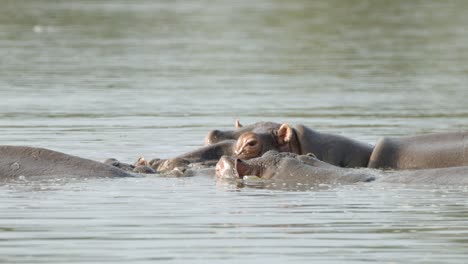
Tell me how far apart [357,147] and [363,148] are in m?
0.05

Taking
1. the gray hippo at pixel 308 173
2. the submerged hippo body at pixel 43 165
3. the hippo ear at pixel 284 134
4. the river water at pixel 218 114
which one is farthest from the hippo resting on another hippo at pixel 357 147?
the submerged hippo body at pixel 43 165

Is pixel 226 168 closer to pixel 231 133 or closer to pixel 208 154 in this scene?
pixel 208 154

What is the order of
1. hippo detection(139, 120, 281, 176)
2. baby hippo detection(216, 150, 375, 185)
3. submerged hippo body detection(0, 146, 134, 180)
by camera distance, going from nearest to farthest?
baby hippo detection(216, 150, 375, 185)
submerged hippo body detection(0, 146, 134, 180)
hippo detection(139, 120, 281, 176)

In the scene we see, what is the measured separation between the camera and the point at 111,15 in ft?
130

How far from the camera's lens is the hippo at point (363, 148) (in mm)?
11852

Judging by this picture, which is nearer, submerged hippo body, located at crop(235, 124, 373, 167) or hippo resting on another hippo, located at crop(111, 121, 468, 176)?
hippo resting on another hippo, located at crop(111, 121, 468, 176)

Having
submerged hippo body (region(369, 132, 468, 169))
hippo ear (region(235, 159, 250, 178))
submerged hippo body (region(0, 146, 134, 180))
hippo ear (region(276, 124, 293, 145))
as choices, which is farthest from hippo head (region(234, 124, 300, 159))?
submerged hippo body (region(0, 146, 134, 180))

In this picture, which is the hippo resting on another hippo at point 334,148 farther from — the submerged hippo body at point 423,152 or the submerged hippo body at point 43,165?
the submerged hippo body at point 43,165

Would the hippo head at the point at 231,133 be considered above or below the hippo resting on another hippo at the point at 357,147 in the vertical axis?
above

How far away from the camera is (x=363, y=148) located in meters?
12.3

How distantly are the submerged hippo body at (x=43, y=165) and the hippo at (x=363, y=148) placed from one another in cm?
137

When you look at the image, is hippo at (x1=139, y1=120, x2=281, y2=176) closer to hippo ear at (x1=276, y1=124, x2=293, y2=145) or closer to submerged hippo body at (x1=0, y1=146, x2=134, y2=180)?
hippo ear at (x1=276, y1=124, x2=293, y2=145)

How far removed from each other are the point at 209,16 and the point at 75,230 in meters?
31.3

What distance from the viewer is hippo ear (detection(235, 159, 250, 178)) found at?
35.8ft
